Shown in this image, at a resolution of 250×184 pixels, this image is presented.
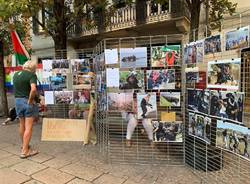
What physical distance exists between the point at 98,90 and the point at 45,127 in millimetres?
1709

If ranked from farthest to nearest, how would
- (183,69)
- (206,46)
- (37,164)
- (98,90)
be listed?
(98,90) < (37,164) < (183,69) < (206,46)

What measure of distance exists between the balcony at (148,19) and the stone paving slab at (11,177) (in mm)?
5574

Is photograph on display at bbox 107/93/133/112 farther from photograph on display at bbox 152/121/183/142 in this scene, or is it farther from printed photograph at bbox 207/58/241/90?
printed photograph at bbox 207/58/241/90

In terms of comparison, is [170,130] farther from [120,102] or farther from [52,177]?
[52,177]

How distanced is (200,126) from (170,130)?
63 cm

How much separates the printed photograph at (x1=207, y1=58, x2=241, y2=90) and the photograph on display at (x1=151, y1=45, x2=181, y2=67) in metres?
0.78

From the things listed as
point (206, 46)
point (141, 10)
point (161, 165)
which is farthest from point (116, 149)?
point (141, 10)

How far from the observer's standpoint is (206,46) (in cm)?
322

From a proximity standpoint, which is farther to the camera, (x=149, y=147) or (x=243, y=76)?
(x=149, y=147)

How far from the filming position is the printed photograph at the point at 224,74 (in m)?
2.73

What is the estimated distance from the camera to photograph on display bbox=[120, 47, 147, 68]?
3.89 m

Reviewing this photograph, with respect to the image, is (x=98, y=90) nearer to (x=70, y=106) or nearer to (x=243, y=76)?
(x=70, y=106)

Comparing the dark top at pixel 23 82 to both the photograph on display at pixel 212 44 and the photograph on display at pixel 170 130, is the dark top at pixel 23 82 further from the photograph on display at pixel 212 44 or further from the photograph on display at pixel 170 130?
the photograph on display at pixel 212 44

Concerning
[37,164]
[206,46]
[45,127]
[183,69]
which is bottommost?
[37,164]
